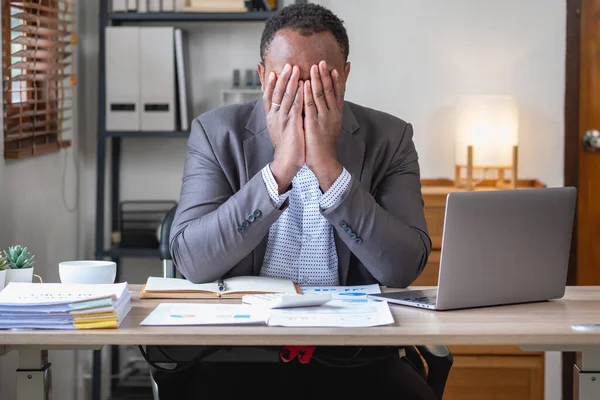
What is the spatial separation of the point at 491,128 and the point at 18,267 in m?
2.11

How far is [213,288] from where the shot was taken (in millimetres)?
1820

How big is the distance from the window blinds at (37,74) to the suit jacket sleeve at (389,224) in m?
1.19

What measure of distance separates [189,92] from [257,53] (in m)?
0.32

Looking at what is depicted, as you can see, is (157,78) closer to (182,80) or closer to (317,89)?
(182,80)

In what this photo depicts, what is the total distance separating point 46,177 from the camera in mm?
3078

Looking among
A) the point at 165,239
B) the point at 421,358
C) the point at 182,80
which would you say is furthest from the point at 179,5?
the point at 421,358

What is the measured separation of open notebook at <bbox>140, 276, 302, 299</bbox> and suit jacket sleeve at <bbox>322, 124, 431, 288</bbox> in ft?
0.57

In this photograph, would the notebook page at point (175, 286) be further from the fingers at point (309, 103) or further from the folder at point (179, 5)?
the folder at point (179, 5)

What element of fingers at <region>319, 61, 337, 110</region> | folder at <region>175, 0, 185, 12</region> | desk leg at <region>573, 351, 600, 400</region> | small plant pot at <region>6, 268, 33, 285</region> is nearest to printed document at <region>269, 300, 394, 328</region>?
desk leg at <region>573, 351, 600, 400</region>

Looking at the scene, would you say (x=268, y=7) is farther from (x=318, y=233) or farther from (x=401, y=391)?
(x=401, y=391)

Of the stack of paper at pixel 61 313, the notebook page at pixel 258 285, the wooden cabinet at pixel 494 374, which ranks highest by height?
the stack of paper at pixel 61 313

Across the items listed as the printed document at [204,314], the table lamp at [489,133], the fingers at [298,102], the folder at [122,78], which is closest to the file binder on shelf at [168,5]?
the folder at [122,78]

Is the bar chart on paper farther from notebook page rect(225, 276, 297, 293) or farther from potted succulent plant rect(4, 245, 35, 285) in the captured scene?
potted succulent plant rect(4, 245, 35, 285)

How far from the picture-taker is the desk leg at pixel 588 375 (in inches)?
62.0
